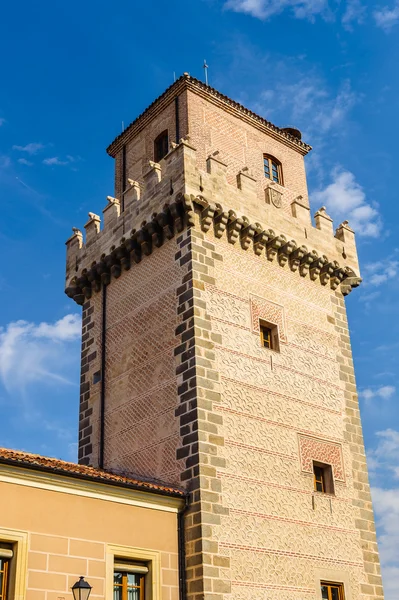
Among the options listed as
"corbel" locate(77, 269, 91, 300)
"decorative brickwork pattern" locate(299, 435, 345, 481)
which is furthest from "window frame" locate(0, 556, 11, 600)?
"corbel" locate(77, 269, 91, 300)

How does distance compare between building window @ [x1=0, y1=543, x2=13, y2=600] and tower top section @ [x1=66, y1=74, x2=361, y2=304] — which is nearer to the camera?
building window @ [x1=0, y1=543, x2=13, y2=600]

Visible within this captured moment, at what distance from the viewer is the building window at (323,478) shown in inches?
610

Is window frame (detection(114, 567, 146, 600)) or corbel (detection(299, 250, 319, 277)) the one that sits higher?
corbel (detection(299, 250, 319, 277))

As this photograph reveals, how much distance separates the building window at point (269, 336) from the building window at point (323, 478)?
2553mm

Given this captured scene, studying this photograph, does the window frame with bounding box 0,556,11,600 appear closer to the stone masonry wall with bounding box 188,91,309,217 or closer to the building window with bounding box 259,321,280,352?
the building window with bounding box 259,321,280,352

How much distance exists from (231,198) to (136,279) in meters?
2.70

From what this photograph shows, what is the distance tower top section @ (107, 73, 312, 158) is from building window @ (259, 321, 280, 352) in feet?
19.4

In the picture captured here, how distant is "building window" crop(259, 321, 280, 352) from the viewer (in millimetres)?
15898

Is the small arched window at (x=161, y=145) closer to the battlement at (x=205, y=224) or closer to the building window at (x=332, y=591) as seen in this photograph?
the battlement at (x=205, y=224)

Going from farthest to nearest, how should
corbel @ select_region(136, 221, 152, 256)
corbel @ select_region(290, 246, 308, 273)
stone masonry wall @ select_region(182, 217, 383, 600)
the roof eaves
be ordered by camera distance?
corbel @ select_region(290, 246, 308, 273)
corbel @ select_region(136, 221, 152, 256)
stone masonry wall @ select_region(182, 217, 383, 600)
the roof eaves

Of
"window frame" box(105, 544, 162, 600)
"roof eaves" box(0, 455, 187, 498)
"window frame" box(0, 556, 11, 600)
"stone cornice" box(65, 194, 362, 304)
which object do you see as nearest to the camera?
"window frame" box(0, 556, 11, 600)

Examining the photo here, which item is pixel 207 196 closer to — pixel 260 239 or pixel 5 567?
pixel 260 239

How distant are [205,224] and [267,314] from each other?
2.33m

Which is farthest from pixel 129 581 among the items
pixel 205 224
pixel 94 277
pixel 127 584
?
pixel 94 277
